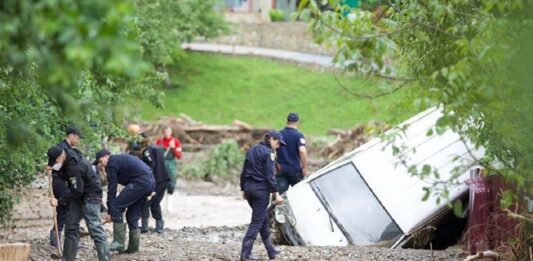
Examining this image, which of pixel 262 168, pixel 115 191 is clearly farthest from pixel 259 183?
pixel 115 191

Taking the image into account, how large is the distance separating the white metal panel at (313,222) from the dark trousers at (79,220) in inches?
132

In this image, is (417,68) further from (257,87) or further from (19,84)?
(257,87)

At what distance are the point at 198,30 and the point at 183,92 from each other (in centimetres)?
252

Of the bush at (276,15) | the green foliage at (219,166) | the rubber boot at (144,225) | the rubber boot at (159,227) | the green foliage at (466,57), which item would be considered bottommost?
the bush at (276,15)

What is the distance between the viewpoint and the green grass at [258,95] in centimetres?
4134

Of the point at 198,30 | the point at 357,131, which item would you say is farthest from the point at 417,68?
the point at 198,30

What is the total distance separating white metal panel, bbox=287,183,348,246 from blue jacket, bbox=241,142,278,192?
67.0 inches

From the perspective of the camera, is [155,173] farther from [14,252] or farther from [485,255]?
[485,255]

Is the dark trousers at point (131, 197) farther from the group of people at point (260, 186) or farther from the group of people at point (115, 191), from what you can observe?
the group of people at point (260, 186)

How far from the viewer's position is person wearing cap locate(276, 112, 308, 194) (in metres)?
18.0

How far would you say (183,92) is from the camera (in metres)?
45.9

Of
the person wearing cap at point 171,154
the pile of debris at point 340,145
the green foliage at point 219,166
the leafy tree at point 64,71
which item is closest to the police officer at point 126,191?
the leafy tree at point 64,71

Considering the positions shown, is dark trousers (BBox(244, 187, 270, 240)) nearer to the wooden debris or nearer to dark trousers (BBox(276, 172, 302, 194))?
the wooden debris

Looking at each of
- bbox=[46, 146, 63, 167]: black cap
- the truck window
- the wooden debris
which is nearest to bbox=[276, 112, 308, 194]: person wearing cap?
the truck window
